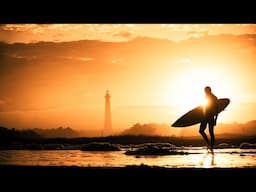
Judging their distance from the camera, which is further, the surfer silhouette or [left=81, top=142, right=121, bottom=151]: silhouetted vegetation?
[left=81, top=142, right=121, bottom=151]: silhouetted vegetation

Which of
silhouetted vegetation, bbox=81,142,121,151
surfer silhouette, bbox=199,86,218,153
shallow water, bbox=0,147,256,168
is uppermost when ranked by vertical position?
surfer silhouette, bbox=199,86,218,153

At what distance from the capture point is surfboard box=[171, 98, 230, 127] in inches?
167

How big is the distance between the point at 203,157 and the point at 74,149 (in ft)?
4.27
